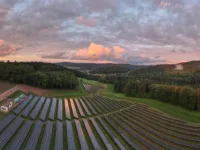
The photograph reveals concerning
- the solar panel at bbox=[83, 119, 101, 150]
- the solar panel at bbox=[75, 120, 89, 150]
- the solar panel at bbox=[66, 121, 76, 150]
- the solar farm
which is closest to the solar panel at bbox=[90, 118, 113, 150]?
the solar farm

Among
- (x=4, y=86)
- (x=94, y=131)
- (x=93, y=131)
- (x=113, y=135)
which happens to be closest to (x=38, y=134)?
(x=93, y=131)

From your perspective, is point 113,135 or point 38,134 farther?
point 113,135

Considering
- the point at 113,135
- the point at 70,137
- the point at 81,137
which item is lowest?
the point at 113,135

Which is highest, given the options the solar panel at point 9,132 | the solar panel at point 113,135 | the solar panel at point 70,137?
the solar panel at point 9,132

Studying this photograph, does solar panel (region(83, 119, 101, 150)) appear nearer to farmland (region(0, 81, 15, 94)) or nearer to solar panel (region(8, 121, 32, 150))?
solar panel (region(8, 121, 32, 150))

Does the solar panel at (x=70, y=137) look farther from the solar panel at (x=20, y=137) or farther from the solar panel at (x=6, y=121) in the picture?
the solar panel at (x=6, y=121)

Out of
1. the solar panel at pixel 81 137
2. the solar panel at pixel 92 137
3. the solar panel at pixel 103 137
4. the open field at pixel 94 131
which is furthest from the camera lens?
the open field at pixel 94 131

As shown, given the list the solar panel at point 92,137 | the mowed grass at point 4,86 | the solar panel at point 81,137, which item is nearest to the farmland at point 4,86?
the mowed grass at point 4,86

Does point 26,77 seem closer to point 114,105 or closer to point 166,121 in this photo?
point 114,105

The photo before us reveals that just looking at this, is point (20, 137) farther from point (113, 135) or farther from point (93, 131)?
point (113, 135)
